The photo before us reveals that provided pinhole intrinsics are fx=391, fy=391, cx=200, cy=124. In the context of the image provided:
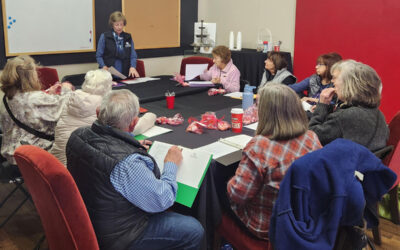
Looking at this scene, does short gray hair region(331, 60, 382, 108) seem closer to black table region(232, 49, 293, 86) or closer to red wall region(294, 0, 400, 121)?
red wall region(294, 0, 400, 121)

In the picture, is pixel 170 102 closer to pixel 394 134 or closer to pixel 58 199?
pixel 394 134

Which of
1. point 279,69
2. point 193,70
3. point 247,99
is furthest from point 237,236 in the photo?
point 193,70

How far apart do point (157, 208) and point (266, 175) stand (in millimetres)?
495

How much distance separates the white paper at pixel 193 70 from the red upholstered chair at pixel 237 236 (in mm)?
2347

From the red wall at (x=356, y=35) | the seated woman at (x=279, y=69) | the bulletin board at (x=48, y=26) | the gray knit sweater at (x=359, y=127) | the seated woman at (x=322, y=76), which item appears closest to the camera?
the gray knit sweater at (x=359, y=127)

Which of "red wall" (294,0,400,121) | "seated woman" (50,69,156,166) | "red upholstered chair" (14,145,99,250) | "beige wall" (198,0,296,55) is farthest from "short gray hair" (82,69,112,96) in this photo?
"beige wall" (198,0,296,55)

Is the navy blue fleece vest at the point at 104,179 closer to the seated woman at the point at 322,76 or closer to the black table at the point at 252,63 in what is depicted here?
the seated woman at the point at 322,76

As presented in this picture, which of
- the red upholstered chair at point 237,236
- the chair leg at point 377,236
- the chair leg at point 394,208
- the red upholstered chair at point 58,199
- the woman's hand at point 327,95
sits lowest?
the chair leg at point 377,236

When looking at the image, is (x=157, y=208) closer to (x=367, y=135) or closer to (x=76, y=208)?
(x=76, y=208)

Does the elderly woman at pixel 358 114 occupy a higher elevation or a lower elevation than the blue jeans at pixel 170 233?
higher

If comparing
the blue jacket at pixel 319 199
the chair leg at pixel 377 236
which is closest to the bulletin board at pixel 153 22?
the chair leg at pixel 377 236

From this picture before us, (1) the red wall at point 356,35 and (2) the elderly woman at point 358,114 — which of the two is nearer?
→ (2) the elderly woman at point 358,114

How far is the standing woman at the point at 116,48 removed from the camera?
4.76 metres

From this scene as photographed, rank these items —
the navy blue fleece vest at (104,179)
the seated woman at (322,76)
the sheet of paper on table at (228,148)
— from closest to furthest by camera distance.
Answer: the navy blue fleece vest at (104,179) → the sheet of paper on table at (228,148) → the seated woman at (322,76)
